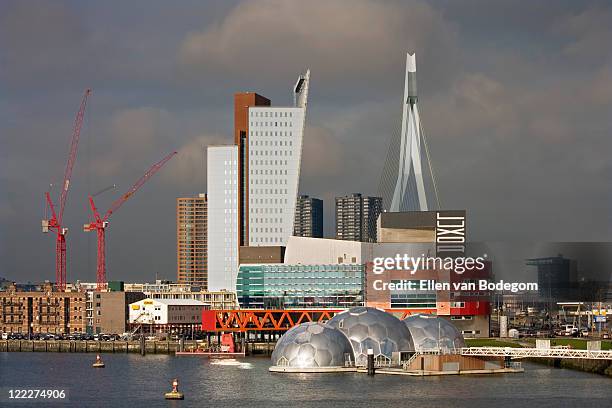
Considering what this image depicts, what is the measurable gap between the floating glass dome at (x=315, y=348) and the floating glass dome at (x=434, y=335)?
7145mm

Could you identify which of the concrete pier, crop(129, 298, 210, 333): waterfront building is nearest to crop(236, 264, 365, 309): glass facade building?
the concrete pier

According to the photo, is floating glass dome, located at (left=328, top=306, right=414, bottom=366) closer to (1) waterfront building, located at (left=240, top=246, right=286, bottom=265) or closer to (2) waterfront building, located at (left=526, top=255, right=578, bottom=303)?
(2) waterfront building, located at (left=526, top=255, right=578, bottom=303)

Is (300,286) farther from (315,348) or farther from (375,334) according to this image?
(315,348)

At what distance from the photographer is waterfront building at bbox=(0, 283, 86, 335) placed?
18762 cm

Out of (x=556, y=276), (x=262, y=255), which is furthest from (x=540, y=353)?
(x=262, y=255)

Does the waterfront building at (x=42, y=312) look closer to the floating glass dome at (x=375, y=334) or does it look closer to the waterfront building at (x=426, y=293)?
the waterfront building at (x=426, y=293)

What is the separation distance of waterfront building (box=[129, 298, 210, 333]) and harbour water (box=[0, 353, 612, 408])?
67.7 meters

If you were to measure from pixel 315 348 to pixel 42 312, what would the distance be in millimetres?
110458

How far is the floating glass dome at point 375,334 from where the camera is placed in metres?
90.5

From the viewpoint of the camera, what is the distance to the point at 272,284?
502ft

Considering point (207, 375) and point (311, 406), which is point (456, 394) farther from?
point (207, 375)

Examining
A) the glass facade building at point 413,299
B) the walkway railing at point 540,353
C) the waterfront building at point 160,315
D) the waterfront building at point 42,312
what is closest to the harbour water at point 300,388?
the walkway railing at point 540,353

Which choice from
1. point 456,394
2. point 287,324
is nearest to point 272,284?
point 287,324

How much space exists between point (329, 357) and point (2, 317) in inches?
4581
